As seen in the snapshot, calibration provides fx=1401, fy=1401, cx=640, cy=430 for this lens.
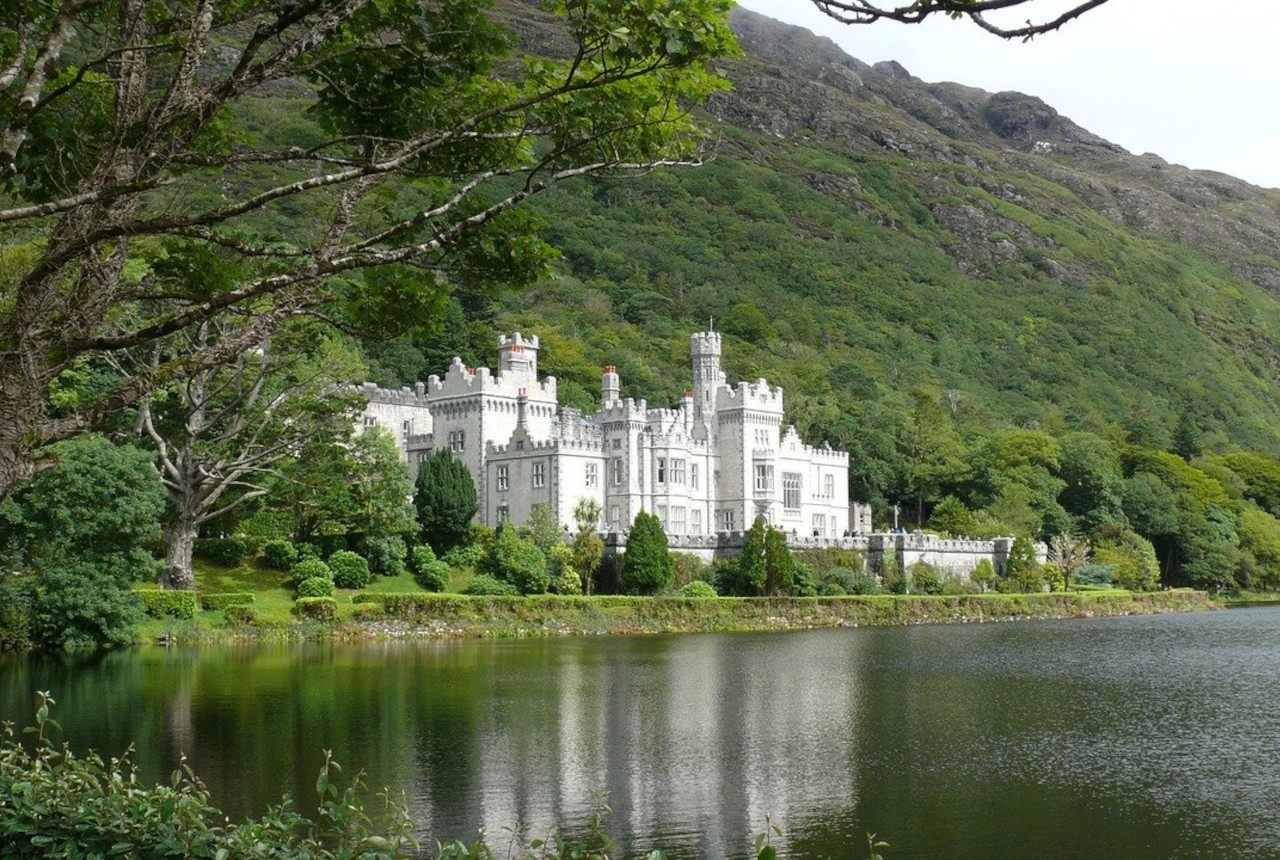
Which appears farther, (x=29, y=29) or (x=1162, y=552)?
(x=1162, y=552)

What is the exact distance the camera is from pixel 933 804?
57.0 feet

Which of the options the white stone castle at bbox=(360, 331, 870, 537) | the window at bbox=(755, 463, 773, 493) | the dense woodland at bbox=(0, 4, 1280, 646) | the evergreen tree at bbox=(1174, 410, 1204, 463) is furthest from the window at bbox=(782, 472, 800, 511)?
the evergreen tree at bbox=(1174, 410, 1204, 463)

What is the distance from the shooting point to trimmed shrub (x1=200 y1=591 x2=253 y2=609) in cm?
4525

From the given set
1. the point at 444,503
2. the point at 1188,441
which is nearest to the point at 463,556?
the point at 444,503

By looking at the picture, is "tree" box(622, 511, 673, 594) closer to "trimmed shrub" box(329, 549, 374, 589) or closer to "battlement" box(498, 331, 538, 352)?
"trimmed shrub" box(329, 549, 374, 589)

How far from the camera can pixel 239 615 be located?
44.5 meters

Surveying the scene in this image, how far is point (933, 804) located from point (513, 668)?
19.0 metres

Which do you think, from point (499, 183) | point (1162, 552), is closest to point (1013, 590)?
point (1162, 552)

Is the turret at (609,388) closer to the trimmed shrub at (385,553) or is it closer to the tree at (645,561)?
the tree at (645,561)

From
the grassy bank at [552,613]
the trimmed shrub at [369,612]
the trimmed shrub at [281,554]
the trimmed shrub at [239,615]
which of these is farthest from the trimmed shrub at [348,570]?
the trimmed shrub at [239,615]

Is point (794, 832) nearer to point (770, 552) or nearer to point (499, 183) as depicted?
point (770, 552)

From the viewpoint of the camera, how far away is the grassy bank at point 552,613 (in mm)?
45469

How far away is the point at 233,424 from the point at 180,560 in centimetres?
508

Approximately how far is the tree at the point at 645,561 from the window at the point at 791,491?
16.1 meters
